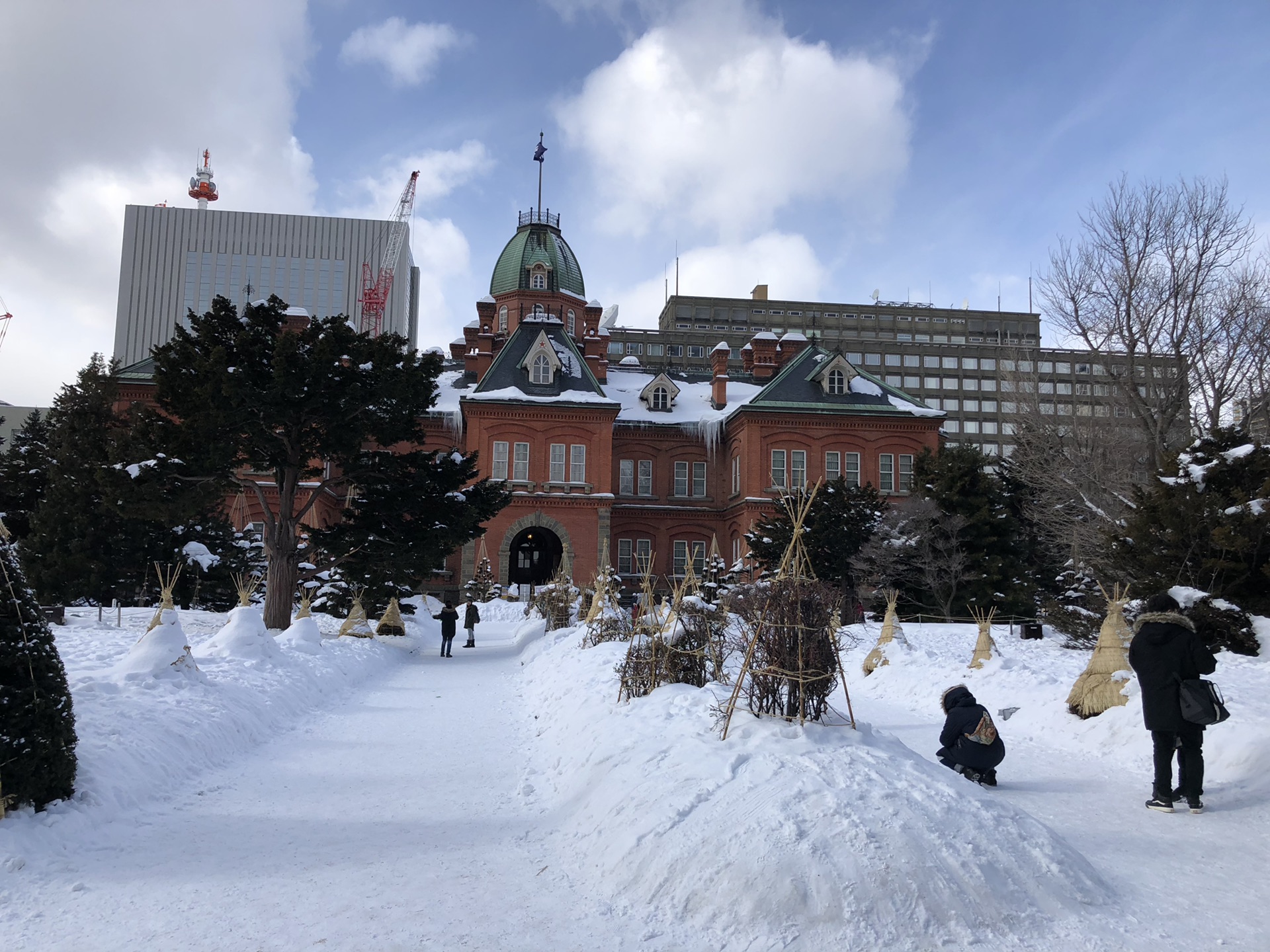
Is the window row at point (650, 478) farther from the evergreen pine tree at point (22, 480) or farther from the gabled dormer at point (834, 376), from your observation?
the evergreen pine tree at point (22, 480)

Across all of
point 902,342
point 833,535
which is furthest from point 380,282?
point 833,535

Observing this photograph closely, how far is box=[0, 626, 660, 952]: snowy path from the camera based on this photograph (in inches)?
175

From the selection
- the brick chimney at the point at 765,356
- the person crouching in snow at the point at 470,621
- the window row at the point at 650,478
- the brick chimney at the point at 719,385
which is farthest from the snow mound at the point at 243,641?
the brick chimney at the point at 765,356

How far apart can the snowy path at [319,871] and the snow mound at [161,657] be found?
1960mm

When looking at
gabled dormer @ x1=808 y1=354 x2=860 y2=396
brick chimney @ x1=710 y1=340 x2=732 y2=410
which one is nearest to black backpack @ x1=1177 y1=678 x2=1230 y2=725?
gabled dormer @ x1=808 y1=354 x2=860 y2=396

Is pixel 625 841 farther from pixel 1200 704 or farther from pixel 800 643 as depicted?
pixel 1200 704

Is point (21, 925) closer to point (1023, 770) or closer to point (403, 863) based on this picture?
point (403, 863)

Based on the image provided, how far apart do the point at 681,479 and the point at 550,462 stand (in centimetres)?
834

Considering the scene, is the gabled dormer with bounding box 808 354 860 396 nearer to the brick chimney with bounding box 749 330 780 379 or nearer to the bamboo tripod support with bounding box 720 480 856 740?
the brick chimney with bounding box 749 330 780 379

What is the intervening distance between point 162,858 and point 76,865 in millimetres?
452

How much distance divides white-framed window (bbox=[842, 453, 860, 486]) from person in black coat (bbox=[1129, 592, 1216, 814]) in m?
37.9

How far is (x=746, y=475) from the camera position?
4441cm

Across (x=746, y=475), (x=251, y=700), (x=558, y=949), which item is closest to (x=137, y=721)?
(x=251, y=700)

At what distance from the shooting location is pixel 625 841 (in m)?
5.38
